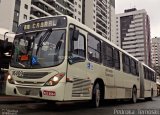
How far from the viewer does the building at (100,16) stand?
87081 mm

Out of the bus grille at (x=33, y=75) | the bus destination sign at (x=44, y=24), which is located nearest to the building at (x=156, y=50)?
the bus destination sign at (x=44, y=24)

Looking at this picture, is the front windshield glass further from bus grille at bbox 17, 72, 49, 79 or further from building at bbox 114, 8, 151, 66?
building at bbox 114, 8, 151, 66

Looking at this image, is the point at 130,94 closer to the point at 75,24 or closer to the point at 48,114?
the point at 75,24

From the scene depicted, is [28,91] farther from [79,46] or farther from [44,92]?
[79,46]

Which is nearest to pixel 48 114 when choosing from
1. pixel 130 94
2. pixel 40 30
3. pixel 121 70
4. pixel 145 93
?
pixel 40 30

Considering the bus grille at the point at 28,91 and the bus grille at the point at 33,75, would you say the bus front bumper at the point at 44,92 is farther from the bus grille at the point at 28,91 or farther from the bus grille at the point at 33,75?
the bus grille at the point at 33,75

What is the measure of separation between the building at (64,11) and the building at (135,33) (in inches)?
1654

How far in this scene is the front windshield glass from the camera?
8750 millimetres

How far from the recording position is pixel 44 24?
31.4ft

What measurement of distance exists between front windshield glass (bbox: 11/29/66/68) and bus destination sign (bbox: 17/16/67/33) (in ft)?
0.72

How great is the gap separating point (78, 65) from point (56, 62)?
1.03 meters

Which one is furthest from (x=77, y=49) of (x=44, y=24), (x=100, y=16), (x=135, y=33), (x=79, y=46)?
(x=135, y=33)

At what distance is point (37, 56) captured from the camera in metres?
8.94

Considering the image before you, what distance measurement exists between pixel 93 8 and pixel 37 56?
80.7 metres
